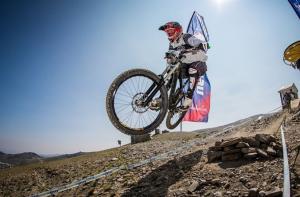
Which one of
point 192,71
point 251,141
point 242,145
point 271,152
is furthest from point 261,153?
point 192,71

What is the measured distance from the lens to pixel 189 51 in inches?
316

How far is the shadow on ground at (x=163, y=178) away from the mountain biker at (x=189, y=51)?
2038mm

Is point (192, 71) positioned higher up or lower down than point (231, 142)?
higher up

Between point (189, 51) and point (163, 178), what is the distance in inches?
156

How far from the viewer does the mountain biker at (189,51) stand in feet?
26.2

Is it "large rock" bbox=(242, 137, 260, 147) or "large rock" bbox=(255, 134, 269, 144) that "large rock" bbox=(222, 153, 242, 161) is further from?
"large rock" bbox=(255, 134, 269, 144)

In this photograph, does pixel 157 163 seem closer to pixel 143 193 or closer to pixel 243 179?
pixel 143 193

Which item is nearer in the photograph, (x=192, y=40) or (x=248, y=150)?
(x=248, y=150)

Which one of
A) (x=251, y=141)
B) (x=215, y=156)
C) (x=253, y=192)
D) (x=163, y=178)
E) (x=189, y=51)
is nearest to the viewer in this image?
(x=253, y=192)

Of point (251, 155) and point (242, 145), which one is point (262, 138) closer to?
point (242, 145)

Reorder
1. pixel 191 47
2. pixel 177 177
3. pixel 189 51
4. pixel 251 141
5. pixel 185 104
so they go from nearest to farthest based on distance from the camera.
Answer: pixel 177 177 → pixel 251 141 → pixel 185 104 → pixel 189 51 → pixel 191 47

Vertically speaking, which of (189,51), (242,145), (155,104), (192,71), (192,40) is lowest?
(242,145)

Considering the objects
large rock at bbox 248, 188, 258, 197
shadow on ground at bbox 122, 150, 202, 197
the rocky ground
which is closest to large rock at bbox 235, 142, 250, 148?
the rocky ground

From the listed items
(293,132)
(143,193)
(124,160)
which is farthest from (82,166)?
(293,132)
